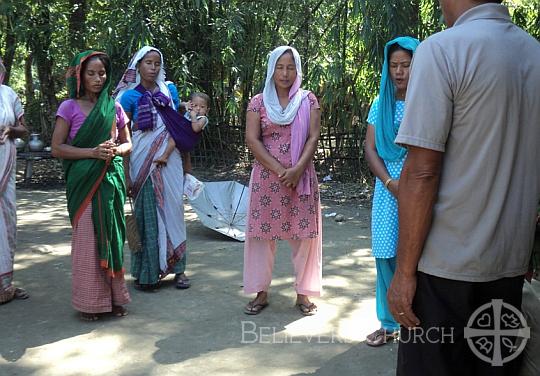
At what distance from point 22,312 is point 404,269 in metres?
3.13

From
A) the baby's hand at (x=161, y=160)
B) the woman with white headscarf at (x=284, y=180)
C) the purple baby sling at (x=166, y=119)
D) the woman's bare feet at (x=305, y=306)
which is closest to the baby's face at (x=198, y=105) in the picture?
the purple baby sling at (x=166, y=119)

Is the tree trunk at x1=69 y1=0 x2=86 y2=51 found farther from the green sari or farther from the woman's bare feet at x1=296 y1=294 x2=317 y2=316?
the woman's bare feet at x1=296 y1=294 x2=317 y2=316

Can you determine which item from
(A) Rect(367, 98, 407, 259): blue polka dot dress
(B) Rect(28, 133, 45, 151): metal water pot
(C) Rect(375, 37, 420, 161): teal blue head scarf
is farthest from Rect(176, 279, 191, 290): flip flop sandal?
(B) Rect(28, 133, 45, 151): metal water pot

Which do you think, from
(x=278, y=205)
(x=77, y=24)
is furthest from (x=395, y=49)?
(x=77, y=24)

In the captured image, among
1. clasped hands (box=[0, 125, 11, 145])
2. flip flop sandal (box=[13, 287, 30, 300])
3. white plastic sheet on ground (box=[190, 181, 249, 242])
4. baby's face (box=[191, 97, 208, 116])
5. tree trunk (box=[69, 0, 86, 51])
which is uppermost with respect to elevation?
tree trunk (box=[69, 0, 86, 51])

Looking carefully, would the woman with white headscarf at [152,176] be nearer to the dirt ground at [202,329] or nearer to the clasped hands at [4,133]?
the dirt ground at [202,329]

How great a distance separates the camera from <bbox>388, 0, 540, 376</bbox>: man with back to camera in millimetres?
1718

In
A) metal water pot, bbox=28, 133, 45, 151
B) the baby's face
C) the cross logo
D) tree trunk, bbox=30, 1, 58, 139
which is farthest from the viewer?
metal water pot, bbox=28, 133, 45, 151

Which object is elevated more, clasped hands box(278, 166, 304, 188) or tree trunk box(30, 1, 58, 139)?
tree trunk box(30, 1, 58, 139)

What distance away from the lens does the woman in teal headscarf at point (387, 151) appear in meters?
3.34

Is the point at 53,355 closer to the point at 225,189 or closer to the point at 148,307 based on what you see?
the point at 148,307

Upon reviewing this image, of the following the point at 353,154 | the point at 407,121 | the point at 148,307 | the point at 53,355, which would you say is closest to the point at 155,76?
the point at 148,307

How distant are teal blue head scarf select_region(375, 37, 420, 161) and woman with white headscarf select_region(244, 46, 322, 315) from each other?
2.26ft

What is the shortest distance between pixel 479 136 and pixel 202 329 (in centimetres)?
249
